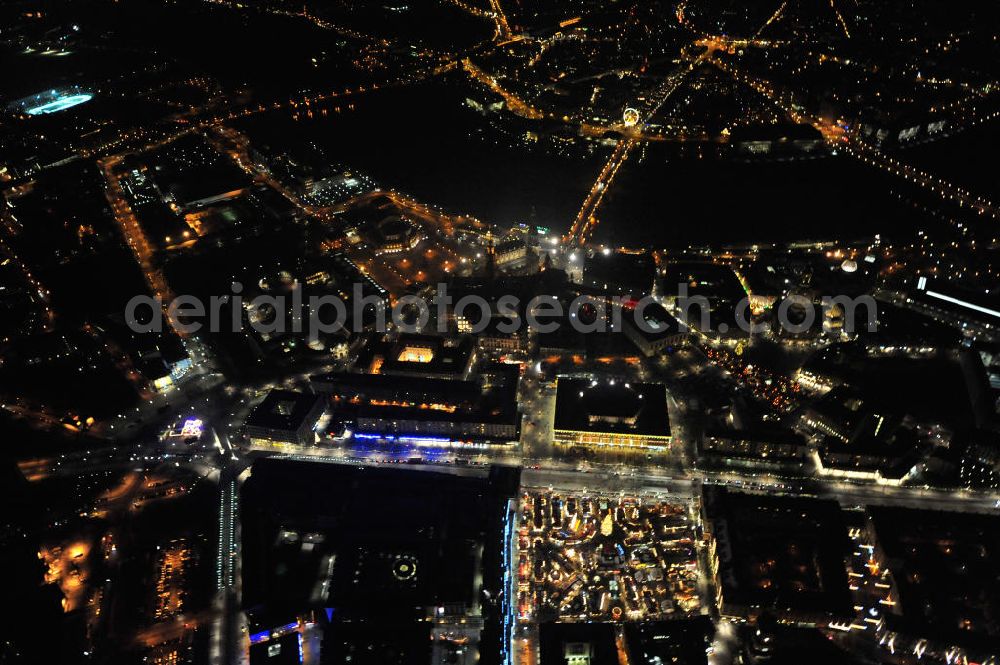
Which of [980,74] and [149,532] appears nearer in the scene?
[149,532]

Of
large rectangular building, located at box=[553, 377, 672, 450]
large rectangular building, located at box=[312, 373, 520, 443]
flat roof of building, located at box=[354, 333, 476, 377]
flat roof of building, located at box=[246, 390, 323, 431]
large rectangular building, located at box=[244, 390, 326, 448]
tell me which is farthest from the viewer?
flat roof of building, located at box=[354, 333, 476, 377]

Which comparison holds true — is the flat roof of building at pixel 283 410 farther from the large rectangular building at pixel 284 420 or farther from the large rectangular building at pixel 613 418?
the large rectangular building at pixel 613 418

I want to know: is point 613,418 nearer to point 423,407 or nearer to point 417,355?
point 423,407

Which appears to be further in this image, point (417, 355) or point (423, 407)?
point (417, 355)

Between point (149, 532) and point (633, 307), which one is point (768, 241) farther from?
point (149, 532)

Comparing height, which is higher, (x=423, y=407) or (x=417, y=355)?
(x=417, y=355)

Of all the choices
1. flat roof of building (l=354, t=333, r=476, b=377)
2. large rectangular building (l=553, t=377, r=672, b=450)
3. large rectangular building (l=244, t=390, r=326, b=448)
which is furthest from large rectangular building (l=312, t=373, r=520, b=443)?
large rectangular building (l=553, t=377, r=672, b=450)

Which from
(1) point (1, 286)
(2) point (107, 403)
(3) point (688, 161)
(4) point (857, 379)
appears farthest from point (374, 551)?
(3) point (688, 161)

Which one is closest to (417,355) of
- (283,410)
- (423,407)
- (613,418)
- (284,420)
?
(423,407)

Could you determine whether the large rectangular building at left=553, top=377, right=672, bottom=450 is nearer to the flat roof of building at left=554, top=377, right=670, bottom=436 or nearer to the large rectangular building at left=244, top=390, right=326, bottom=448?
the flat roof of building at left=554, top=377, right=670, bottom=436

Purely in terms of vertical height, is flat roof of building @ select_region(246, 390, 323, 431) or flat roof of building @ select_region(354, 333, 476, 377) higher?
flat roof of building @ select_region(354, 333, 476, 377)

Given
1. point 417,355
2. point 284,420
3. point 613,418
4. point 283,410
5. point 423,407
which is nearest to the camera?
point 613,418
